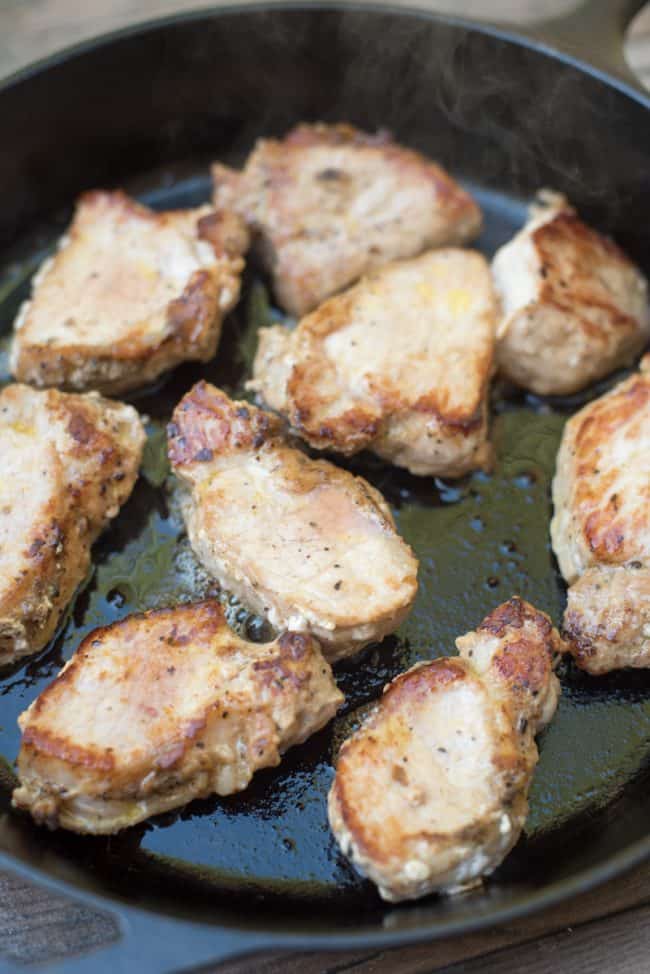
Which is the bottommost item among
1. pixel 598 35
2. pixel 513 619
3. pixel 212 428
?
pixel 513 619

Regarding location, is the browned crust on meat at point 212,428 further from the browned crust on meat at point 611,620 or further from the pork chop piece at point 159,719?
the browned crust on meat at point 611,620

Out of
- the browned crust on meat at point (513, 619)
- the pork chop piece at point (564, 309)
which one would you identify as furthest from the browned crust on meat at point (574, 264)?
the browned crust on meat at point (513, 619)

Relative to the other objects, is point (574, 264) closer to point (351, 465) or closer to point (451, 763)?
point (351, 465)

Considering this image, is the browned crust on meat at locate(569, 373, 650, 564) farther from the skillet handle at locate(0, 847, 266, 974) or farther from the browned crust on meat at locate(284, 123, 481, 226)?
the skillet handle at locate(0, 847, 266, 974)

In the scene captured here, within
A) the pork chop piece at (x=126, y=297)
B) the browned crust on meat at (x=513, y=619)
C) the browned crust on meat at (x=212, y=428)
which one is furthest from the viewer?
the pork chop piece at (x=126, y=297)

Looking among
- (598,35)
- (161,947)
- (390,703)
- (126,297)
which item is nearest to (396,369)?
(126,297)

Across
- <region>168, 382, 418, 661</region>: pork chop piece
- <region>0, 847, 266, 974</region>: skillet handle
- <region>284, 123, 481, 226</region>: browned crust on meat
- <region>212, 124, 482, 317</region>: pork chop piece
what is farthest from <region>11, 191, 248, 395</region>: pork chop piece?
<region>0, 847, 266, 974</region>: skillet handle

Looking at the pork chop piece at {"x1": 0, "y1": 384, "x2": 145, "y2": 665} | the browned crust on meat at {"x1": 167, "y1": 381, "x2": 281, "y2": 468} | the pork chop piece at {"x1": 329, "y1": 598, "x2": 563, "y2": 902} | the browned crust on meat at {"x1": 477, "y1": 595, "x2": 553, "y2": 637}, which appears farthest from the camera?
the browned crust on meat at {"x1": 167, "y1": 381, "x2": 281, "y2": 468}
